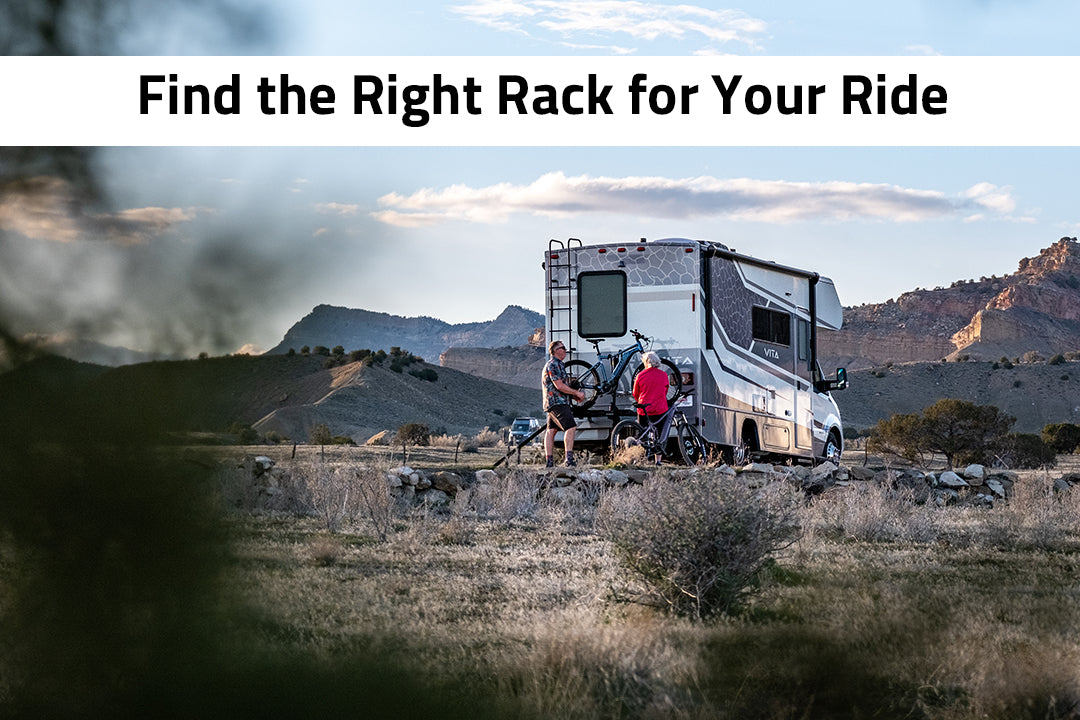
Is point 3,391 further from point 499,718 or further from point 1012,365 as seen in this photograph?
point 1012,365

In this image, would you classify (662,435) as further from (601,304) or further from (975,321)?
A: (975,321)

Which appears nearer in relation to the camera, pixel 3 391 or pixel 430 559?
pixel 3 391

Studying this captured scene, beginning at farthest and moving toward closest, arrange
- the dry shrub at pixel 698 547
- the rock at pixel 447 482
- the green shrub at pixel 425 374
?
the green shrub at pixel 425 374, the rock at pixel 447 482, the dry shrub at pixel 698 547

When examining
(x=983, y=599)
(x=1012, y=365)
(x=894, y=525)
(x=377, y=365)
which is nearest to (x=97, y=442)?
(x=983, y=599)

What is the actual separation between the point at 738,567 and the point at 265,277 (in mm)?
4259

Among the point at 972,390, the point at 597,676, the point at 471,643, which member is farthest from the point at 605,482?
the point at 972,390

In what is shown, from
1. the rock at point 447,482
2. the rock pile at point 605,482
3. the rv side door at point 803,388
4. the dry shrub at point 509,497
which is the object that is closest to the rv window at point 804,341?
the rv side door at point 803,388

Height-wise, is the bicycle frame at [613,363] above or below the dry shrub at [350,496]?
above

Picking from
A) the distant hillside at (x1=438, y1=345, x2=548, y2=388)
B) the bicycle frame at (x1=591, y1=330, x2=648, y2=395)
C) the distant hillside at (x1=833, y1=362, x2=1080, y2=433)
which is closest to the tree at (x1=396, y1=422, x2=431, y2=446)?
the bicycle frame at (x1=591, y1=330, x2=648, y2=395)

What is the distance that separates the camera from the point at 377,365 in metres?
59.0

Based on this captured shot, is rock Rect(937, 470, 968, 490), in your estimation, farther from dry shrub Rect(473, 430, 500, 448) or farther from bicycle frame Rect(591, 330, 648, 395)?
dry shrub Rect(473, 430, 500, 448)

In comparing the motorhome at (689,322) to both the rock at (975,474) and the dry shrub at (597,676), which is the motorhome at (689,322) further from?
the dry shrub at (597,676)

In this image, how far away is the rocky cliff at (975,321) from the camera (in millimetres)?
102312

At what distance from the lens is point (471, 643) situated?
5543mm
